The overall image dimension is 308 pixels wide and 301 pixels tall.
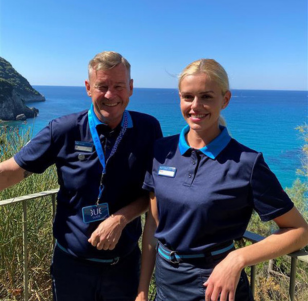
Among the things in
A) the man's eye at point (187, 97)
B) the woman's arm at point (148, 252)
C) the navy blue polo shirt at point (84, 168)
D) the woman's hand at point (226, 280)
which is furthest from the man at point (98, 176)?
the woman's hand at point (226, 280)

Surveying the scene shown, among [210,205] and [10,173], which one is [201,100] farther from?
[10,173]

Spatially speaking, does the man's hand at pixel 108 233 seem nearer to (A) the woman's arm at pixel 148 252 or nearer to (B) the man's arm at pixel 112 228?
(B) the man's arm at pixel 112 228

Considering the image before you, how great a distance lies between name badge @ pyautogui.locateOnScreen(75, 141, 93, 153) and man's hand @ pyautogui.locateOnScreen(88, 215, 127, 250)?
1.39 ft

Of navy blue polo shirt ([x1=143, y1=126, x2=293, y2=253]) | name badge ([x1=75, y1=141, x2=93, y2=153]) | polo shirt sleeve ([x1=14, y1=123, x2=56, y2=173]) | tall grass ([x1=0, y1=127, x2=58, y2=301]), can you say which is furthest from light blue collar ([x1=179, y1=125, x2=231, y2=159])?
tall grass ([x1=0, y1=127, x2=58, y2=301])

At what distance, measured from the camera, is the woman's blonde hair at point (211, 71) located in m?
1.47

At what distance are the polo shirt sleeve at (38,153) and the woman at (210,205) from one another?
2.43 ft

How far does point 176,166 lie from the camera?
61.9 inches

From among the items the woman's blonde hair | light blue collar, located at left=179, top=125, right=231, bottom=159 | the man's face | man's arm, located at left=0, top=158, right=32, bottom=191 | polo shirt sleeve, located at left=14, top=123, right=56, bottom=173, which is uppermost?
the woman's blonde hair

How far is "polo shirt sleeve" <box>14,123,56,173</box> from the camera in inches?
76.7

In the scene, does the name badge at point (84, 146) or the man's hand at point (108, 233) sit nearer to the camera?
the man's hand at point (108, 233)

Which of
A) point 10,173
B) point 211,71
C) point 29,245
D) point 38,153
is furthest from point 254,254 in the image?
point 29,245

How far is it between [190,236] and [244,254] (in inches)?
9.8

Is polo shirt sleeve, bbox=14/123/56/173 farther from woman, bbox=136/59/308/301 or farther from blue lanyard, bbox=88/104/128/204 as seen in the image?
woman, bbox=136/59/308/301

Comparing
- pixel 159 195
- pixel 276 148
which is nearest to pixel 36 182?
pixel 159 195
